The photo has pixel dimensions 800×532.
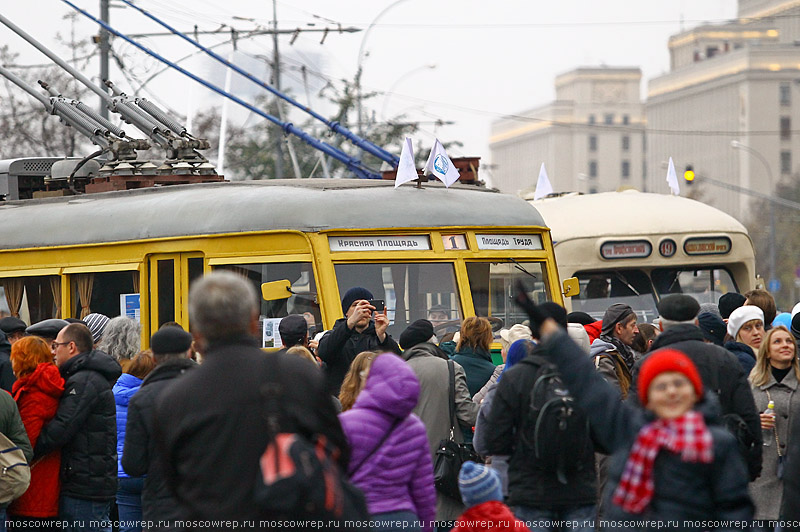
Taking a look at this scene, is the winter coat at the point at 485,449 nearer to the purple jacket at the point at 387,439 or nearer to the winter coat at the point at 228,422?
the purple jacket at the point at 387,439

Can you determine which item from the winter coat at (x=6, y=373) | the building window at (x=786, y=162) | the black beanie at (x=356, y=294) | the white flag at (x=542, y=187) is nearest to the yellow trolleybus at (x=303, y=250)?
the black beanie at (x=356, y=294)

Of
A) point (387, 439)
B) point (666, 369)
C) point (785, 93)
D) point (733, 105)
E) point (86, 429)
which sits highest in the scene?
point (785, 93)

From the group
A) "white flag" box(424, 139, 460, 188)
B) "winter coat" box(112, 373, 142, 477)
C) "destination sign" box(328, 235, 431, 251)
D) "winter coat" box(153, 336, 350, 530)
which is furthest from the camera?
"white flag" box(424, 139, 460, 188)

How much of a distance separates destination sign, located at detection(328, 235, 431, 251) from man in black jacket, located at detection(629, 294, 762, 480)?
14.9 ft

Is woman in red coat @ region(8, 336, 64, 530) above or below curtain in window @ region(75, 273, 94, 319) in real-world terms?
below

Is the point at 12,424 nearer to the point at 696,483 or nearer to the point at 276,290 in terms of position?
the point at 276,290

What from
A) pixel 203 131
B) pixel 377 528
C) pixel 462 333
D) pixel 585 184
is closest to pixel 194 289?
pixel 377 528

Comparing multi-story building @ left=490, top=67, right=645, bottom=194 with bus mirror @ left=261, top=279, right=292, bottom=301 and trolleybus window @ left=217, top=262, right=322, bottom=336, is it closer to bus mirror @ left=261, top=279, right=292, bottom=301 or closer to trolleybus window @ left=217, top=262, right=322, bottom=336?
trolleybus window @ left=217, top=262, right=322, bottom=336

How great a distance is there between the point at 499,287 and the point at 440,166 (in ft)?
4.68

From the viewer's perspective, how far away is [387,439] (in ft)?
17.4

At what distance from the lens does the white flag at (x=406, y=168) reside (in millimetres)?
11302

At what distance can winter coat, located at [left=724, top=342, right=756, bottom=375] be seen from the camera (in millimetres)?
7812

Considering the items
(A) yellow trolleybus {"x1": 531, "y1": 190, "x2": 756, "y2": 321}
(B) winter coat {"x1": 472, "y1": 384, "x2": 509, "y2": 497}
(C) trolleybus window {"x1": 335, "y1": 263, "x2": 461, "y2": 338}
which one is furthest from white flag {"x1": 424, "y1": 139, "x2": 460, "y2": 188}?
(B) winter coat {"x1": 472, "y1": 384, "x2": 509, "y2": 497}

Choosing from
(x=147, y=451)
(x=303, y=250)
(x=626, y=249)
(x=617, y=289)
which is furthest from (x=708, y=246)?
(x=147, y=451)
